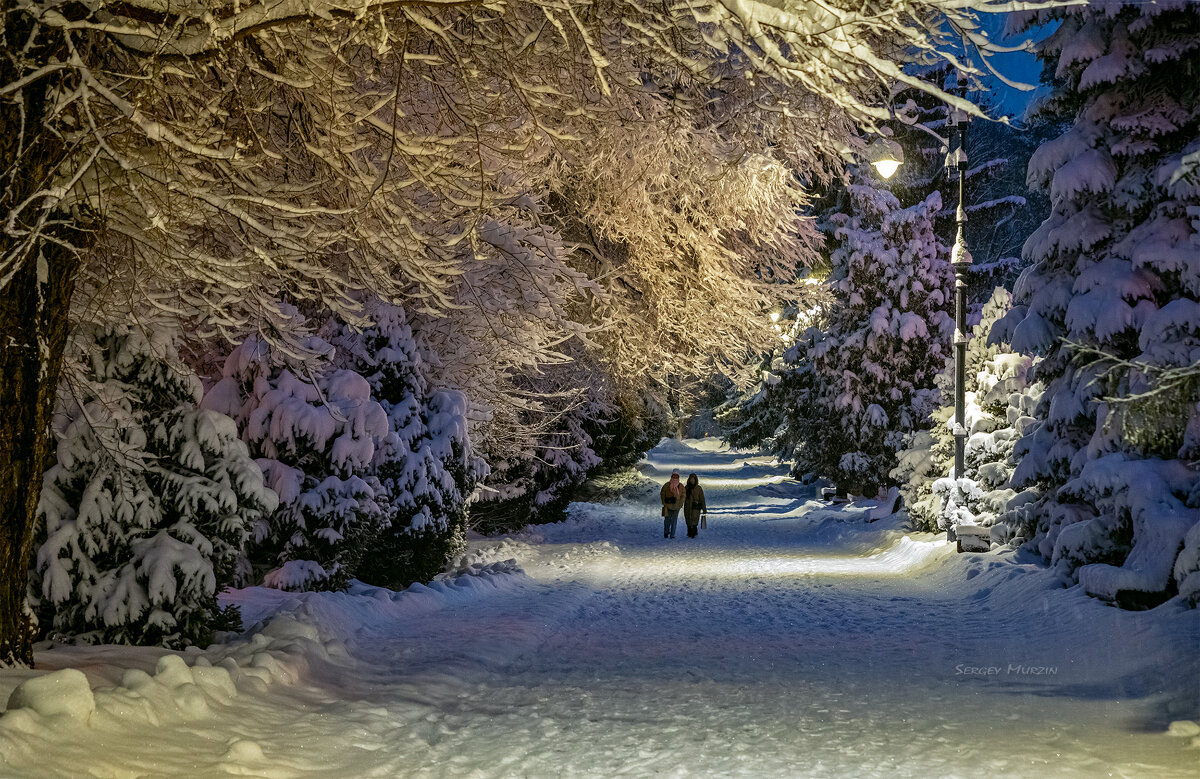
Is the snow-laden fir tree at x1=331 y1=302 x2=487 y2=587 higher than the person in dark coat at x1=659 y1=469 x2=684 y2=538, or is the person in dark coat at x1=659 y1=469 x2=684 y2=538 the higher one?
the snow-laden fir tree at x1=331 y1=302 x2=487 y2=587

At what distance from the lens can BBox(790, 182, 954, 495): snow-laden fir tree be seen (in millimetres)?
31016

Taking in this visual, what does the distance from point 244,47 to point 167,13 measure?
4.26 ft

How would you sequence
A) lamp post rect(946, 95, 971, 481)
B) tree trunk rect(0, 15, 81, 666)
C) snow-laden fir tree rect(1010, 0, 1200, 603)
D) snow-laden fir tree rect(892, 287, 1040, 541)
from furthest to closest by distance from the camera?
lamp post rect(946, 95, 971, 481)
snow-laden fir tree rect(892, 287, 1040, 541)
snow-laden fir tree rect(1010, 0, 1200, 603)
tree trunk rect(0, 15, 81, 666)

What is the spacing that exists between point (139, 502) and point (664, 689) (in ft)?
15.1

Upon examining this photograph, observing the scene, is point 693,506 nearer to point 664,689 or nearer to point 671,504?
point 671,504

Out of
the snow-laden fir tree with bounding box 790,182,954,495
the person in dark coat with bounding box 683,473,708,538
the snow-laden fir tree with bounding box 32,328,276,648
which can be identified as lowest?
the person in dark coat with bounding box 683,473,708,538

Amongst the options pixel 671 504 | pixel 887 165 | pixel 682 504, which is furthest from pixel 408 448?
pixel 682 504

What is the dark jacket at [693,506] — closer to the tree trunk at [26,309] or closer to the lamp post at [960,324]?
the lamp post at [960,324]

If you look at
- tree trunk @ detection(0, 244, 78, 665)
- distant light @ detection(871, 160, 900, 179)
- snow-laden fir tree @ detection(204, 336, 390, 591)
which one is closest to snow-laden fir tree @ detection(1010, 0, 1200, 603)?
distant light @ detection(871, 160, 900, 179)

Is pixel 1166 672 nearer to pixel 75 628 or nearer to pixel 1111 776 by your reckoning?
pixel 1111 776

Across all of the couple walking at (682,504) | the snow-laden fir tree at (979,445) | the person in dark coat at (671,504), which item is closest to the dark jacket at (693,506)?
the couple walking at (682,504)

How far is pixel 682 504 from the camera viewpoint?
2695 cm

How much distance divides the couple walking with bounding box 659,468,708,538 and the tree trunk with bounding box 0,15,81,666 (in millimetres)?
20228

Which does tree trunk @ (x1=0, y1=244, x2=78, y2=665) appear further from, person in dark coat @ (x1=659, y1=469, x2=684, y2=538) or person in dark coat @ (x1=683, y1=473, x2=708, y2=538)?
person in dark coat @ (x1=683, y1=473, x2=708, y2=538)
